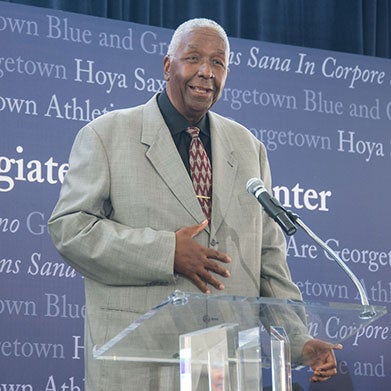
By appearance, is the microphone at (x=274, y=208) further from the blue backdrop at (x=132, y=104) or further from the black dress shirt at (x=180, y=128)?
the blue backdrop at (x=132, y=104)

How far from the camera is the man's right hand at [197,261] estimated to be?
2.76 m

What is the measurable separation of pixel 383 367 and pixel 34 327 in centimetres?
178

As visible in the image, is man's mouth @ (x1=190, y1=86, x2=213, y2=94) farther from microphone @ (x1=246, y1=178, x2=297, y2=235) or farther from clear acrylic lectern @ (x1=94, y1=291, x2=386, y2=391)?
clear acrylic lectern @ (x1=94, y1=291, x2=386, y2=391)

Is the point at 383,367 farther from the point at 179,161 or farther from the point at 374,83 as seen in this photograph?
the point at 179,161

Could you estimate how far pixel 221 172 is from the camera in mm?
3139

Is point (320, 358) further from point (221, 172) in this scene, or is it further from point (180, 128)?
point (180, 128)

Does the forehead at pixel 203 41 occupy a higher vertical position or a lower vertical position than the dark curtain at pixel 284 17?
lower

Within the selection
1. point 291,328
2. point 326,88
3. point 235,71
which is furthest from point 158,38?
point 291,328

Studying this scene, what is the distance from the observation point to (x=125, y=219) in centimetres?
301

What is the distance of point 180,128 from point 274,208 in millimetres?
642

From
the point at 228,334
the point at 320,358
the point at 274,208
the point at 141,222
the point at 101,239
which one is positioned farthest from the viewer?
the point at 141,222

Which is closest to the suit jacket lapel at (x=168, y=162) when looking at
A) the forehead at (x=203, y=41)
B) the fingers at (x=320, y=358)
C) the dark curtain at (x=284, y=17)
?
the forehead at (x=203, y=41)

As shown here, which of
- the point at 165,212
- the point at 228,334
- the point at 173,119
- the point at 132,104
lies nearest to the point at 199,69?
the point at 173,119

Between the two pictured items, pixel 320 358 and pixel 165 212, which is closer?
pixel 320 358
